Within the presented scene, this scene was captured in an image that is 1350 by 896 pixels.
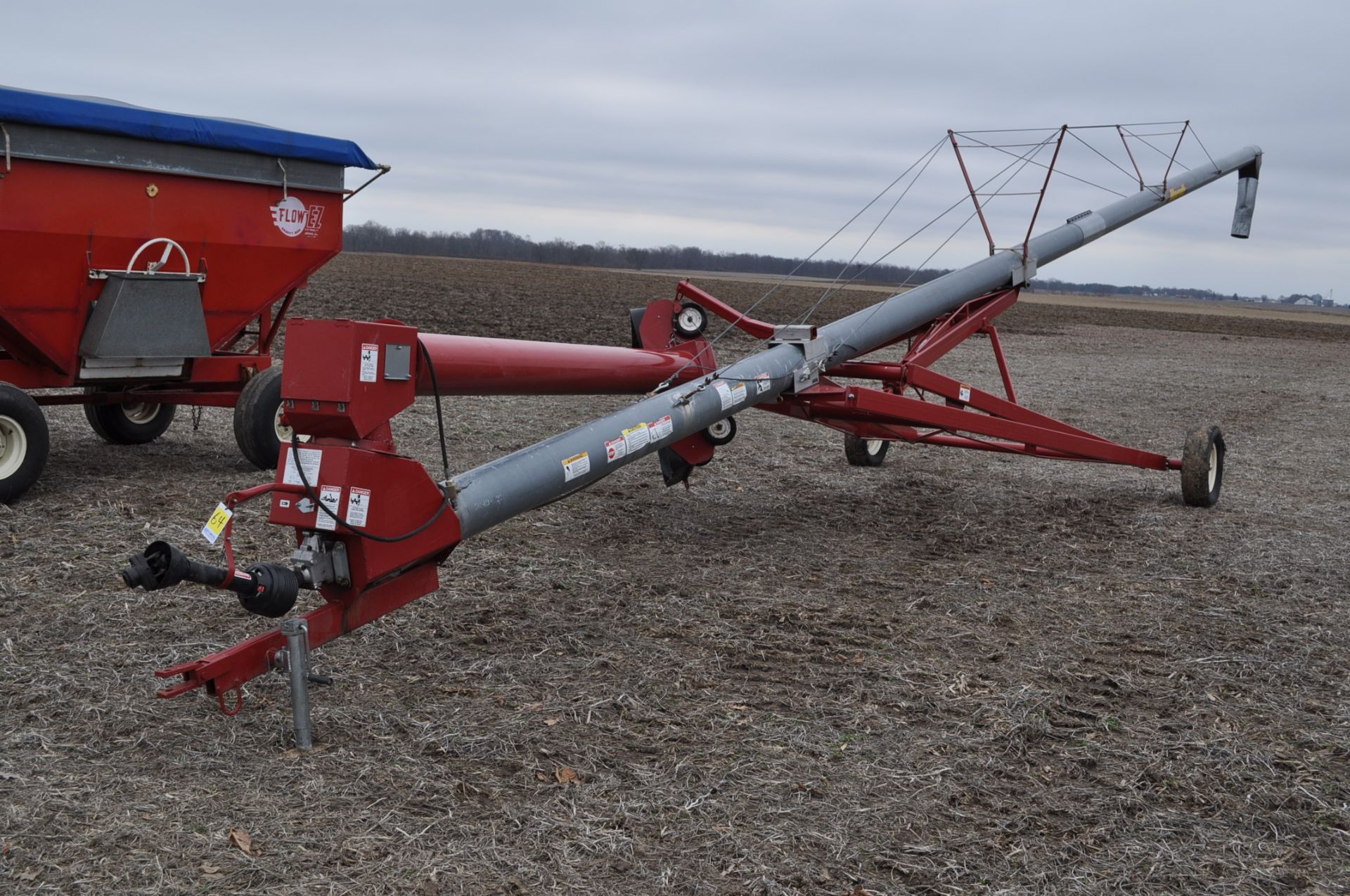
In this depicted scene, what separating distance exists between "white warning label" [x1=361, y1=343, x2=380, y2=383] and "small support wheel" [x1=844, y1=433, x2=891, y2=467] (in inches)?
227

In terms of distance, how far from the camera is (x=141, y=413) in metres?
8.47

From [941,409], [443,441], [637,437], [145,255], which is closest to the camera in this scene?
[443,441]

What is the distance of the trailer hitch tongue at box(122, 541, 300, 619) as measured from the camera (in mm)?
3193

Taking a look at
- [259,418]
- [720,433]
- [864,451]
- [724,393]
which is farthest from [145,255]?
[864,451]

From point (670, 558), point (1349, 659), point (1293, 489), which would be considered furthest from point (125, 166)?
point (1293, 489)

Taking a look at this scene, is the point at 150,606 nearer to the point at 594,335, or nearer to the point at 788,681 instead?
the point at 788,681

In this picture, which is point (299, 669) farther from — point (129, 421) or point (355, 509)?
point (129, 421)

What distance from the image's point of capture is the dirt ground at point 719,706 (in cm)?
312

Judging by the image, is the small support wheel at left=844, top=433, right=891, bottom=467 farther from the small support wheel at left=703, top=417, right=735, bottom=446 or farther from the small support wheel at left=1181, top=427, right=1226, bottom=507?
the small support wheel at left=703, top=417, right=735, bottom=446

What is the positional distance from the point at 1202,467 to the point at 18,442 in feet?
23.9

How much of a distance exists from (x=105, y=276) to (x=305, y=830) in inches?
188

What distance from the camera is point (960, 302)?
7734 millimetres

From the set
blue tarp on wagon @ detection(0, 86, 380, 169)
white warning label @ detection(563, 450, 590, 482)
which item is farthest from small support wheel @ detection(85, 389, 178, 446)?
white warning label @ detection(563, 450, 590, 482)

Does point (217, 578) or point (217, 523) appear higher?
point (217, 523)
